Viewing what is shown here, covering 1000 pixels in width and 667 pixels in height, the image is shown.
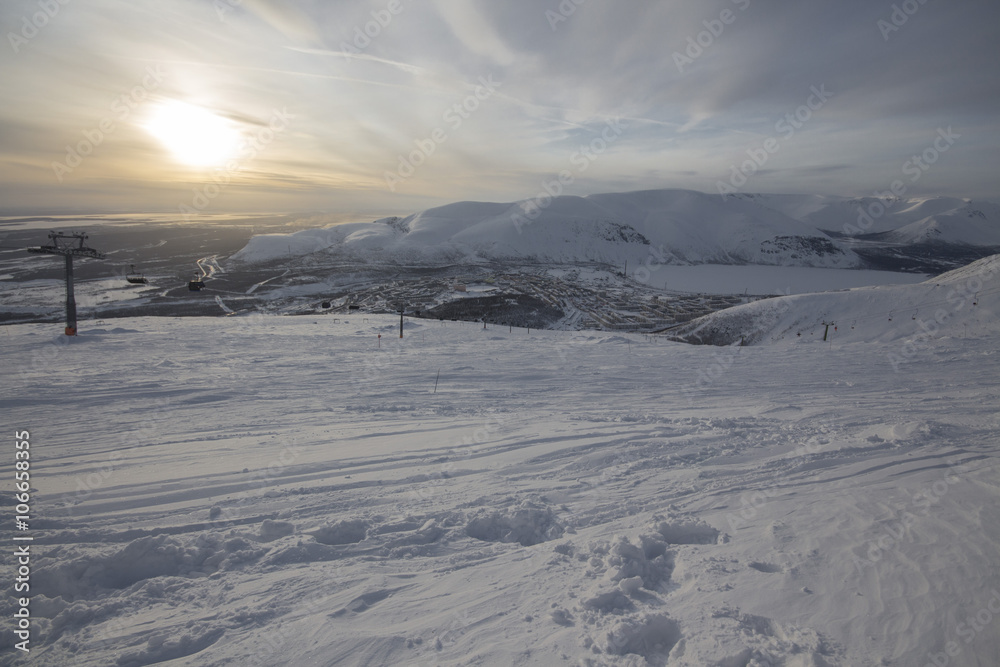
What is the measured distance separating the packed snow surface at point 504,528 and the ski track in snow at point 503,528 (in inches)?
1.2

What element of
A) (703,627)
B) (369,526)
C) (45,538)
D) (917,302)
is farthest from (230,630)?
(917,302)

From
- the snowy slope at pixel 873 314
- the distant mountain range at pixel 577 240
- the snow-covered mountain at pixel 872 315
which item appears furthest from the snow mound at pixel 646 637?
the distant mountain range at pixel 577 240

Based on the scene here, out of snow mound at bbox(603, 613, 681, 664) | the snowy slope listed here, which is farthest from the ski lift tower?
the snowy slope

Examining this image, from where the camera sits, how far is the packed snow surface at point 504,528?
12.3 ft

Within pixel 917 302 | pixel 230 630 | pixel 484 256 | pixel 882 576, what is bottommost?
pixel 230 630

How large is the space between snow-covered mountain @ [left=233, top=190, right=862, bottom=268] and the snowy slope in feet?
296

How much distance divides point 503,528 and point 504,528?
0.01 meters

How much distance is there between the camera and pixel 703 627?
12.5ft

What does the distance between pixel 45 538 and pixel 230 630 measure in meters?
3.08

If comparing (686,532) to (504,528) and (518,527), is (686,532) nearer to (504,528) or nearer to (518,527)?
(518,527)

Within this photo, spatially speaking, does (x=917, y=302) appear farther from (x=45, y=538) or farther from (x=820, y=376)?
(x=45, y=538)

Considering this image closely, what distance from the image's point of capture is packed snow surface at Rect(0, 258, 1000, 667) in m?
3.76

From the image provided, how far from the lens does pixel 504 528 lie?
5.50 m

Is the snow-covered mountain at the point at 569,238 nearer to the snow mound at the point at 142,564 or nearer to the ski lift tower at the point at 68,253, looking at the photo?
the ski lift tower at the point at 68,253
